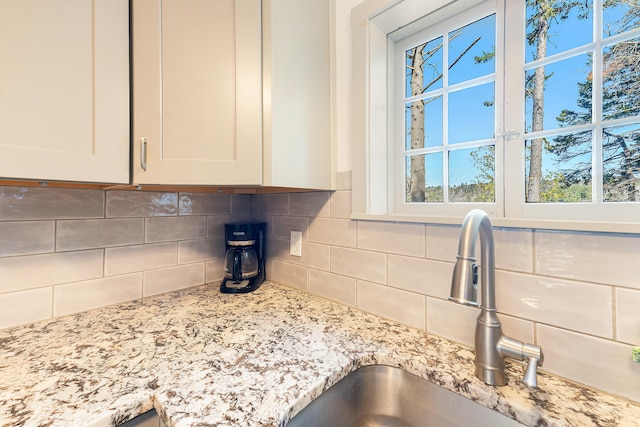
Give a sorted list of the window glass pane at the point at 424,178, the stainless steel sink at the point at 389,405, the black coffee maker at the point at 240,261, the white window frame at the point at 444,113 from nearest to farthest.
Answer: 1. the stainless steel sink at the point at 389,405
2. the white window frame at the point at 444,113
3. the window glass pane at the point at 424,178
4. the black coffee maker at the point at 240,261

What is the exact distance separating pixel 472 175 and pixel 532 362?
56 centimetres

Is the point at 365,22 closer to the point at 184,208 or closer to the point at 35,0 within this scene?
the point at 35,0

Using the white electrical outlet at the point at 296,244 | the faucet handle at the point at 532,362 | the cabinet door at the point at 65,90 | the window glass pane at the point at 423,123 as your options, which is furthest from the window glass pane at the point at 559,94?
the cabinet door at the point at 65,90

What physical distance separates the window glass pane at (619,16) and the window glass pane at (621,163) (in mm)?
243

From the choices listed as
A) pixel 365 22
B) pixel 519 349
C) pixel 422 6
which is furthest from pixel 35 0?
pixel 519 349

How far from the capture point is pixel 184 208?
4.09ft

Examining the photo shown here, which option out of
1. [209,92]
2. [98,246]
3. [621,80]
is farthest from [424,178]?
[98,246]

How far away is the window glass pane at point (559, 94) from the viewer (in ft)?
2.35

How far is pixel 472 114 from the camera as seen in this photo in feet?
2.97

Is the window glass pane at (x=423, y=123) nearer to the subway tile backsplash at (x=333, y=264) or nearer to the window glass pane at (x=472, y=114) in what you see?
the window glass pane at (x=472, y=114)

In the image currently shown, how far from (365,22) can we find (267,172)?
66cm

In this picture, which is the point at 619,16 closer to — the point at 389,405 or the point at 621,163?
the point at 621,163

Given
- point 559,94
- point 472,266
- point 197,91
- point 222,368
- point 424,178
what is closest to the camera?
point 472,266

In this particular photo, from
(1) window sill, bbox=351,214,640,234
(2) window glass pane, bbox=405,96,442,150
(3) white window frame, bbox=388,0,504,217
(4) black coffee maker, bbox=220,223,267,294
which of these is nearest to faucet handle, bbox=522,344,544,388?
(1) window sill, bbox=351,214,640,234
